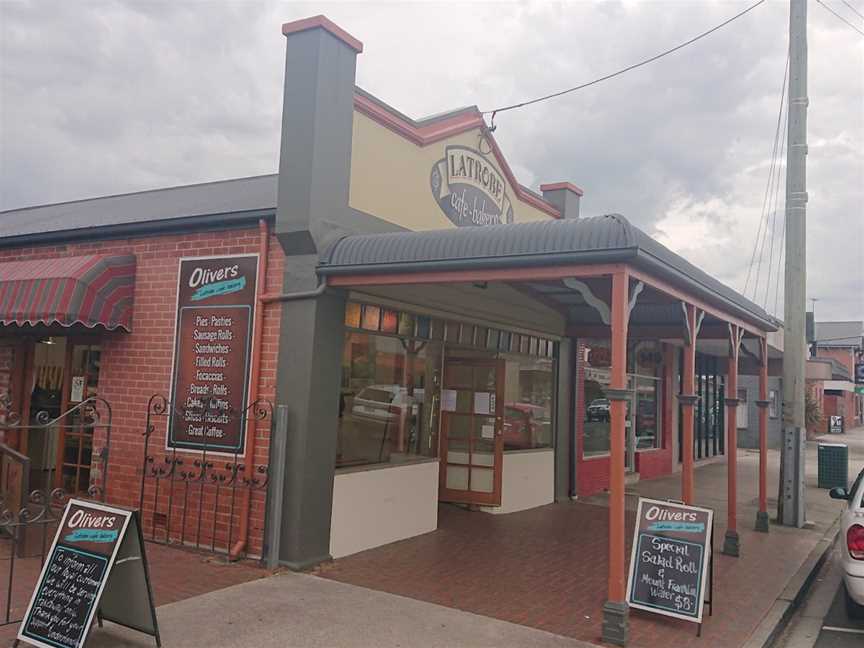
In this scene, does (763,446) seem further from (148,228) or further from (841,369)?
(841,369)

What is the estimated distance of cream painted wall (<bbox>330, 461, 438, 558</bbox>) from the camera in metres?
7.59

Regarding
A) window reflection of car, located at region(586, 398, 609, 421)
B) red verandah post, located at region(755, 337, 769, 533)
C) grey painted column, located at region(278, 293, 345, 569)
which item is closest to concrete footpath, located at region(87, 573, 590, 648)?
grey painted column, located at region(278, 293, 345, 569)

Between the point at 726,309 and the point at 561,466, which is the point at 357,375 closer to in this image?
the point at 726,309

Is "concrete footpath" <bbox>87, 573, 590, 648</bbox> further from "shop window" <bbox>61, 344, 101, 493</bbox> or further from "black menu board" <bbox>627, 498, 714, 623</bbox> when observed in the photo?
"shop window" <bbox>61, 344, 101, 493</bbox>

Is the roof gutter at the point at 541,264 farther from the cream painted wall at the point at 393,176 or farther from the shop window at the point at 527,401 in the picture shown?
the shop window at the point at 527,401

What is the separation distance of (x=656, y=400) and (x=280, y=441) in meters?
11.5

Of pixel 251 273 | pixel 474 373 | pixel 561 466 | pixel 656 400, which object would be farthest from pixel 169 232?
pixel 656 400

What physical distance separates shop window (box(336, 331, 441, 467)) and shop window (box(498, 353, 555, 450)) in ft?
4.78

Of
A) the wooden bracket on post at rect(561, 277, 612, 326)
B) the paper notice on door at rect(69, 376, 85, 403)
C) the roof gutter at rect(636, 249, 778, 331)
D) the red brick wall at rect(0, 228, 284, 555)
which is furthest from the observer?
the paper notice on door at rect(69, 376, 85, 403)

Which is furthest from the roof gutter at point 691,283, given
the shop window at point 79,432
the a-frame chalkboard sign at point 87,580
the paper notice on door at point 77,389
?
the paper notice on door at point 77,389

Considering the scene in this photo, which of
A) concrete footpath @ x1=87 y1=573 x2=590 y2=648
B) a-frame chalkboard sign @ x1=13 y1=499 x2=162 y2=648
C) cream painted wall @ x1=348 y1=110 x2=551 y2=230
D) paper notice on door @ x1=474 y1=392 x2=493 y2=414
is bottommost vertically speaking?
concrete footpath @ x1=87 y1=573 x2=590 y2=648

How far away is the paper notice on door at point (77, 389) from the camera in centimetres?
908

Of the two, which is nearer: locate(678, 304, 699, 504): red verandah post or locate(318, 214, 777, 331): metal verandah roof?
locate(318, 214, 777, 331): metal verandah roof

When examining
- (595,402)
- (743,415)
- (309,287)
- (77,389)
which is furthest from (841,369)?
(77,389)
